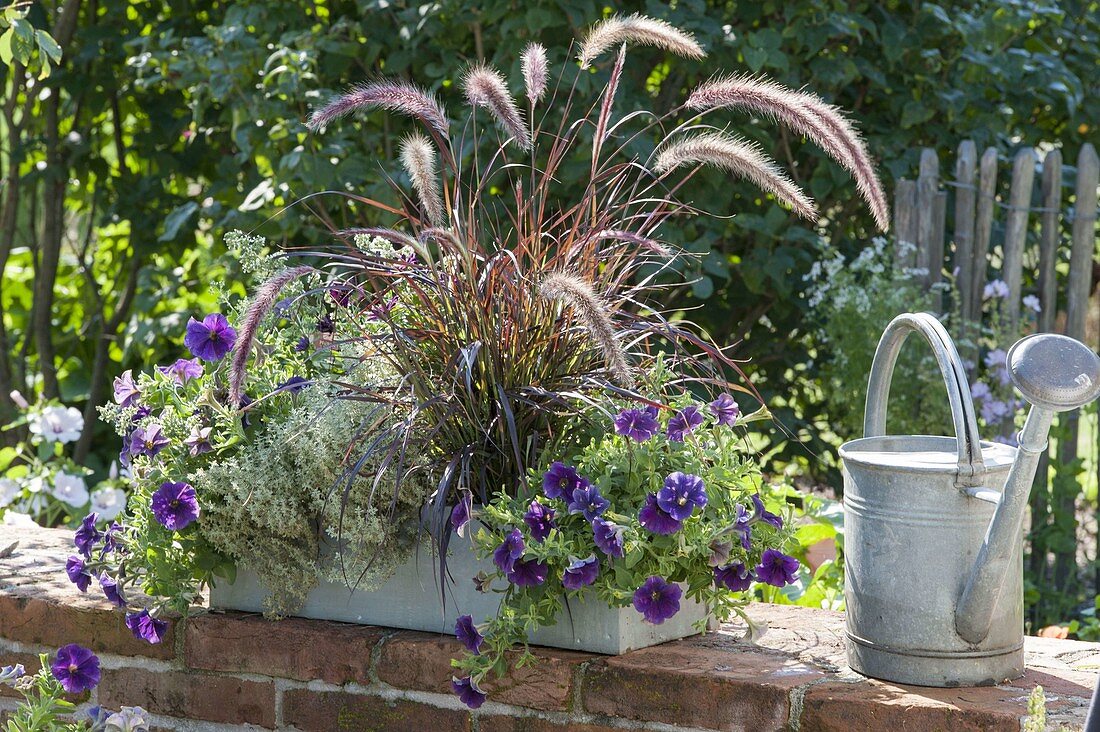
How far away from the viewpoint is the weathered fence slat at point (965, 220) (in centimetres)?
353

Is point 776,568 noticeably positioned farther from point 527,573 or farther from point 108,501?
point 108,501

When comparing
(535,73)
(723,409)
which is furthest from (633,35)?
(723,409)

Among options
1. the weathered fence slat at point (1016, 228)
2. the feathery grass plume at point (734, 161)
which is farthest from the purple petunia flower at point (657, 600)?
the weathered fence slat at point (1016, 228)

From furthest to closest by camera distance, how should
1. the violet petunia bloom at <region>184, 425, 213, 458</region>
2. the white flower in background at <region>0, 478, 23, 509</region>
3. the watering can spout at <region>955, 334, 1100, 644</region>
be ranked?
the white flower in background at <region>0, 478, 23, 509</region>, the violet petunia bloom at <region>184, 425, 213, 458</region>, the watering can spout at <region>955, 334, 1100, 644</region>

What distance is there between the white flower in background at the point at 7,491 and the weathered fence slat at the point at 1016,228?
288 centimetres

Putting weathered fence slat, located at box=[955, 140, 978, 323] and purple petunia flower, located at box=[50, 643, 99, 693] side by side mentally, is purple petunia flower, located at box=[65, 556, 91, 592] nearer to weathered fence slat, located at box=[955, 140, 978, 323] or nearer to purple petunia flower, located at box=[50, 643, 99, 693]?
purple petunia flower, located at box=[50, 643, 99, 693]

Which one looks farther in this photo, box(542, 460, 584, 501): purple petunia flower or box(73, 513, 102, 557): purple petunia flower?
box(73, 513, 102, 557): purple petunia flower

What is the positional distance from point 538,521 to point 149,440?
2.16 ft

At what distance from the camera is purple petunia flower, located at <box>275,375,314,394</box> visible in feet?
5.64

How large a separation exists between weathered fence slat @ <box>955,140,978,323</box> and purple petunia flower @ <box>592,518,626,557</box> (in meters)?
2.36

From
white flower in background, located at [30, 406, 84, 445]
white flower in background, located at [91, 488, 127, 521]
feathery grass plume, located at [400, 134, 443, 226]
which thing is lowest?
white flower in background, located at [91, 488, 127, 521]

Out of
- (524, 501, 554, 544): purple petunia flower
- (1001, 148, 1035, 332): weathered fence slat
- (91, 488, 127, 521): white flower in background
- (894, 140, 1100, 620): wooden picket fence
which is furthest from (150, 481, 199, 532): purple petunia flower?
(1001, 148, 1035, 332): weathered fence slat

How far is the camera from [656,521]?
151cm

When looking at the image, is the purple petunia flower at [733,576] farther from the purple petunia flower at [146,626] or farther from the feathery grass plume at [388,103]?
the purple petunia flower at [146,626]
